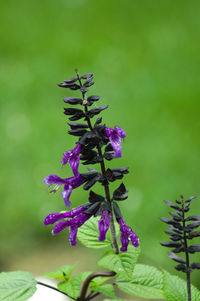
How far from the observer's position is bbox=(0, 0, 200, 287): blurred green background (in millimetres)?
3230

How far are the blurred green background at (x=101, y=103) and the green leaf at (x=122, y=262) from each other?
5.26 feet

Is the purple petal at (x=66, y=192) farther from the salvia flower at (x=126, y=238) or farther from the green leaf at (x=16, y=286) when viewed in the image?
the green leaf at (x=16, y=286)

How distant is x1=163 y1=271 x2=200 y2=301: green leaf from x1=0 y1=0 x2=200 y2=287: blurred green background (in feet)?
4.54

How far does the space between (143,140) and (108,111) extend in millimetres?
560

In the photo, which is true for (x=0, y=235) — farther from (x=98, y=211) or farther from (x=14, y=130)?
(x=98, y=211)

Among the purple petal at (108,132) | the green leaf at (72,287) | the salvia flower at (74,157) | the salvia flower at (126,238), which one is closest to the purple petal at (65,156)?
the salvia flower at (74,157)

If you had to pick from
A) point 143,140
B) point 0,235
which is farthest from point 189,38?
point 0,235

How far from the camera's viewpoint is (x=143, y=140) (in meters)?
3.92

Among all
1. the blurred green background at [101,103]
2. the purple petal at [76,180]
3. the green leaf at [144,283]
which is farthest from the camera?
the blurred green background at [101,103]

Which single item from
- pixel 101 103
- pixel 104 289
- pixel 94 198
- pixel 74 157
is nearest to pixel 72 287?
pixel 104 289

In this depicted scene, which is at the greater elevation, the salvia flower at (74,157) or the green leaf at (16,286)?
the salvia flower at (74,157)

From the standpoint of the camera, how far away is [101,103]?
14.1ft

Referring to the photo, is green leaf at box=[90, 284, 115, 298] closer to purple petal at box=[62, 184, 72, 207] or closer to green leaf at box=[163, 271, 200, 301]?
green leaf at box=[163, 271, 200, 301]

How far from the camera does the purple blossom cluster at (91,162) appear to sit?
→ 1200 millimetres
